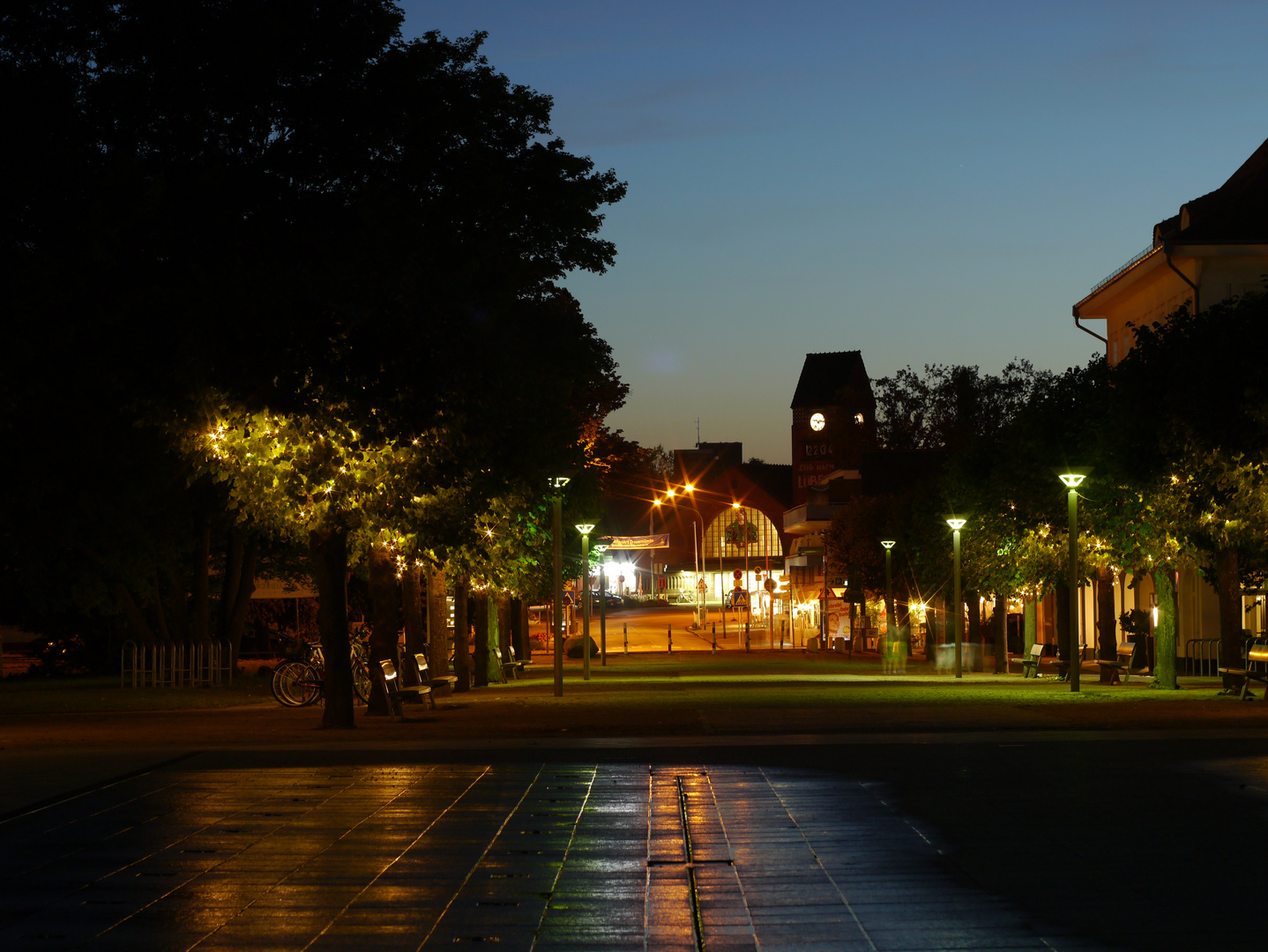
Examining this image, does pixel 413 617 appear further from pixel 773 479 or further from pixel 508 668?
pixel 773 479

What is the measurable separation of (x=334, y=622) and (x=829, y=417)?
373 feet

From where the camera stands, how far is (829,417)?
432 feet

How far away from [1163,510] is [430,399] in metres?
15.3

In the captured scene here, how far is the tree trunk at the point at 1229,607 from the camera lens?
2681 centimetres

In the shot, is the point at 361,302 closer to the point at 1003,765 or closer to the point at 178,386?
the point at 178,386

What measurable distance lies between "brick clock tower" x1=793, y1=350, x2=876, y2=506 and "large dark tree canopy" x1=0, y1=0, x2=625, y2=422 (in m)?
69.9

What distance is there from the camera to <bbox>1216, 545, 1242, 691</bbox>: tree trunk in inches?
1056

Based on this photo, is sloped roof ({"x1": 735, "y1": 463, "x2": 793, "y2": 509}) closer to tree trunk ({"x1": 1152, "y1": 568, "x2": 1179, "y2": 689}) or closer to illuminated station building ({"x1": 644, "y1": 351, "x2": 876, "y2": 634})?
illuminated station building ({"x1": 644, "y1": 351, "x2": 876, "y2": 634})

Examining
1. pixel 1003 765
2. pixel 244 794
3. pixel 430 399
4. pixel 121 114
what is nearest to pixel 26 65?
pixel 121 114

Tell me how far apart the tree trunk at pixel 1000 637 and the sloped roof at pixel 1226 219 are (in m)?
12.0

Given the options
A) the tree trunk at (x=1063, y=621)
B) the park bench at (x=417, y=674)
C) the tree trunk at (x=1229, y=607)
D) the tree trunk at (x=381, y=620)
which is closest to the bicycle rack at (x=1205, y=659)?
the tree trunk at (x=1063, y=621)

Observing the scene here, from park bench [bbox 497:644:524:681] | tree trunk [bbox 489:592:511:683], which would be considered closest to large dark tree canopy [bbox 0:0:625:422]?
tree trunk [bbox 489:592:511:683]

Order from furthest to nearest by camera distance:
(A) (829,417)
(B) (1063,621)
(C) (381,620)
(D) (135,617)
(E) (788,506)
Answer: (E) (788,506) < (A) (829,417) < (B) (1063,621) < (D) (135,617) < (C) (381,620)

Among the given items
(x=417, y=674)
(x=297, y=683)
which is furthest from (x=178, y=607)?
(x=417, y=674)
